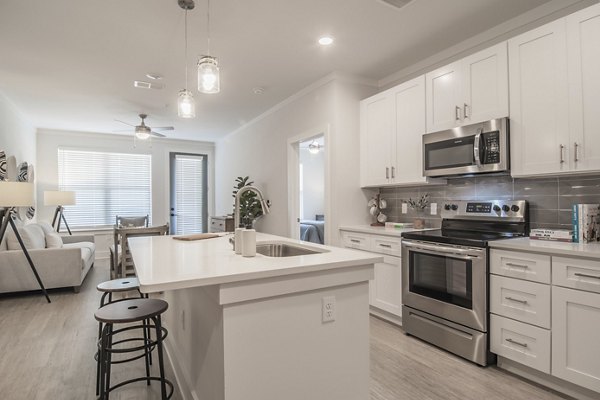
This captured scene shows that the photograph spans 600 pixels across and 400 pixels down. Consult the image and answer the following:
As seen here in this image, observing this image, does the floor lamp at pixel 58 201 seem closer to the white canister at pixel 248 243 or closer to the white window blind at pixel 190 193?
the white window blind at pixel 190 193

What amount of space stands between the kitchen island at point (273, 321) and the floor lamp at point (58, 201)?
18.1 ft

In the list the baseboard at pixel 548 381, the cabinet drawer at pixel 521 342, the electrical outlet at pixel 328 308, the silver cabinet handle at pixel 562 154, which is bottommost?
the baseboard at pixel 548 381

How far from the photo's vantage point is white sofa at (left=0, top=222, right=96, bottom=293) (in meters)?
4.05

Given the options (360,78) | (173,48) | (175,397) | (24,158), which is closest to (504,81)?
(360,78)

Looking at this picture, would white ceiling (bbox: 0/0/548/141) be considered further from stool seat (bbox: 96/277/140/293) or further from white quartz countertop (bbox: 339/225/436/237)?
stool seat (bbox: 96/277/140/293)

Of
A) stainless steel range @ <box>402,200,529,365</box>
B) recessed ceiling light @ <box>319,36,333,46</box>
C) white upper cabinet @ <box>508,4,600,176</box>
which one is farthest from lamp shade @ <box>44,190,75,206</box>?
white upper cabinet @ <box>508,4,600,176</box>

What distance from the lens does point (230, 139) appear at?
717 centimetres

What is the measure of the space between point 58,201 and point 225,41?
200 inches

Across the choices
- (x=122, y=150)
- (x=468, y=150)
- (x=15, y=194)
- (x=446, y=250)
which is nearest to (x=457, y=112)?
(x=468, y=150)

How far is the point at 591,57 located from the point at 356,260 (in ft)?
6.46

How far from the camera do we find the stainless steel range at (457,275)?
2373 millimetres

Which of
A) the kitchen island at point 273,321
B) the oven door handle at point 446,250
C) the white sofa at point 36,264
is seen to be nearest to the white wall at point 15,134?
the white sofa at point 36,264

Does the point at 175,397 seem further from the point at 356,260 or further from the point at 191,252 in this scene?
the point at 356,260

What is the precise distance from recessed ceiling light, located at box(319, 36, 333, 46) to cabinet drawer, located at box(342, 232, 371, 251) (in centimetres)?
191
